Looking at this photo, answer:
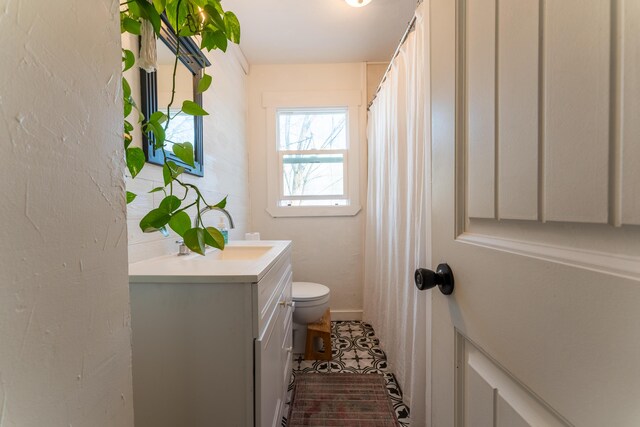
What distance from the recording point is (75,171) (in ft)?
0.99

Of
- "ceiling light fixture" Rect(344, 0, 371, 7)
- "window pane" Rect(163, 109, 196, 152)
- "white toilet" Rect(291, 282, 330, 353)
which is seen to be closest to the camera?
"window pane" Rect(163, 109, 196, 152)

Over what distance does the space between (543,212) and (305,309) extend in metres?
1.58

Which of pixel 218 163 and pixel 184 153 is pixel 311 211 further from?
pixel 184 153

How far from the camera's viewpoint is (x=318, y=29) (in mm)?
1840

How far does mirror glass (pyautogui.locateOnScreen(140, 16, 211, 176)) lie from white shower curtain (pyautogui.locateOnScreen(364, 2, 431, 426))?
925 millimetres

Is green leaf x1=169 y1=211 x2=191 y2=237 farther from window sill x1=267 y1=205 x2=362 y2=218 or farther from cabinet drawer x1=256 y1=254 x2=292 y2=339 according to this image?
window sill x1=267 y1=205 x2=362 y2=218

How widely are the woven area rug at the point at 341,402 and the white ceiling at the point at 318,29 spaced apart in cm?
233

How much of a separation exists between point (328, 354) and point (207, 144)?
1.57m

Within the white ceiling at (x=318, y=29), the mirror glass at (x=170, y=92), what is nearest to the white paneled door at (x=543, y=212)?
the mirror glass at (x=170, y=92)

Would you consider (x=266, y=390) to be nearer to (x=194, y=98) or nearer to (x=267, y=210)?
(x=194, y=98)

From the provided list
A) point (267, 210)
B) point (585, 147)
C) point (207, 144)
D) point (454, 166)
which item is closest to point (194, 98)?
point (207, 144)

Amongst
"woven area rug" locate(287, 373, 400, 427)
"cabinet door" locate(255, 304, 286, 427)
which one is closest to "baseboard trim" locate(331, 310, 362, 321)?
"woven area rug" locate(287, 373, 400, 427)

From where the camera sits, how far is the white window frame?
2.28 metres

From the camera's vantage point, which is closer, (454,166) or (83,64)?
(83,64)
